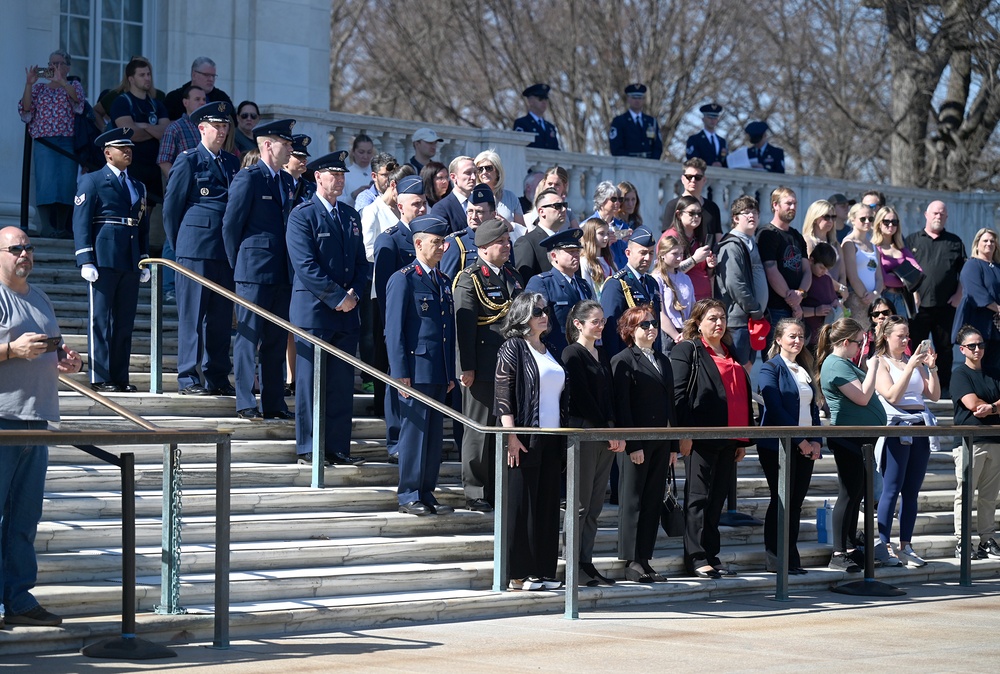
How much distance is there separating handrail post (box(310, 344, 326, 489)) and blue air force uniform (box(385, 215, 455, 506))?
18.8 inches

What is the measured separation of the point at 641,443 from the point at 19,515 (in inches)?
160

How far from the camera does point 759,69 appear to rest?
1268 inches

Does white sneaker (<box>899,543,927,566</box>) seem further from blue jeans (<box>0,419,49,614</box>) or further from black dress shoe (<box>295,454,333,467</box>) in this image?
blue jeans (<box>0,419,49,614</box>)

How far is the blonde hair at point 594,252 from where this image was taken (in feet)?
40.4

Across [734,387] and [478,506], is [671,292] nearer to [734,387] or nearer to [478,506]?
[734,387]

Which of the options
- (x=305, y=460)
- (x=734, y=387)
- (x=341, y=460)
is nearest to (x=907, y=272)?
(x=734, y=387)

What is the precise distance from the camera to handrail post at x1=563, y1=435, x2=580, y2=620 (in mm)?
9727

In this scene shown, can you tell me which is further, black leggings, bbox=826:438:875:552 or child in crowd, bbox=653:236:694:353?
child in crowd, bbox=653:236:694:353

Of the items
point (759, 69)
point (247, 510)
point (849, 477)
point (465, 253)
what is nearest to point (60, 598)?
point (247, 510)

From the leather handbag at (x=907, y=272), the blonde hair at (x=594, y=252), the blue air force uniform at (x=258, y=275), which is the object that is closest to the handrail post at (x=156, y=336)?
the blue air force uniform at (x=258, y=275)

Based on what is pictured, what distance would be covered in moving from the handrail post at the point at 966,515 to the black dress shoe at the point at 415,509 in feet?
13.1

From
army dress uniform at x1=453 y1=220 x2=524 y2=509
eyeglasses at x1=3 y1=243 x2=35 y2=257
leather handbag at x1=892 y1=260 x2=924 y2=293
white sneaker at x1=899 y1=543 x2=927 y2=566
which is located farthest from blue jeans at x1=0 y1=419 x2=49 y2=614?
leather handbag at x1=892 y1=260 x2=924 y2=293

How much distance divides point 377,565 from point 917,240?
8.70m

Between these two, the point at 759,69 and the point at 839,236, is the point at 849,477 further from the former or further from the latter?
the point at 759,69
